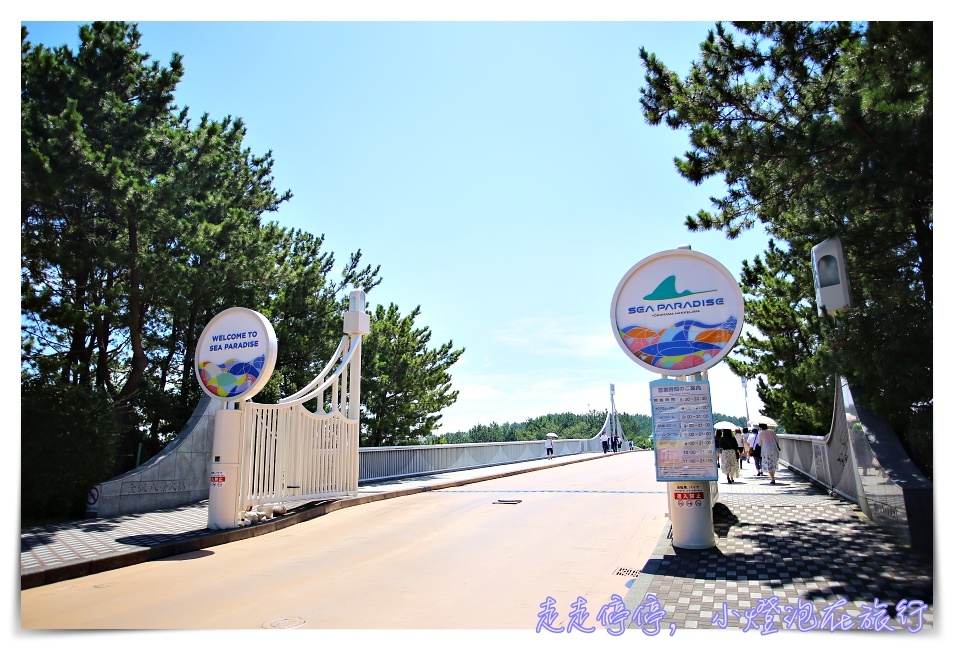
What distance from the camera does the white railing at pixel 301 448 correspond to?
10367 millimetres

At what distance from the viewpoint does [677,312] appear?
744 cm

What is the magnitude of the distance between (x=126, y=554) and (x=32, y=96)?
981 centimetres

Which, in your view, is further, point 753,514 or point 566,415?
point 566,415

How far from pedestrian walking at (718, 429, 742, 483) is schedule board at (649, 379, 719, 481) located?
7.47 meters

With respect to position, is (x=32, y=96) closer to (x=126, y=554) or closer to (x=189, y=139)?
(x=189, y=139)

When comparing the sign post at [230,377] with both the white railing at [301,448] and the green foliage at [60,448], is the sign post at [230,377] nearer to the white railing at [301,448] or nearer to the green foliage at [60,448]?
the white railing at [301,448]

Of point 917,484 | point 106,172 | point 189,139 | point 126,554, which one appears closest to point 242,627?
point 126,554

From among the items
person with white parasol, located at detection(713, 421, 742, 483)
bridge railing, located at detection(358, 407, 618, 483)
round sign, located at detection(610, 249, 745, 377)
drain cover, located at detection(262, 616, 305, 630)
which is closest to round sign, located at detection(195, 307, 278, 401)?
drain cover, located at detection(262, 616, 305, 630)

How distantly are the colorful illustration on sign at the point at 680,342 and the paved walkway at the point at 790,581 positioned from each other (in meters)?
2.19

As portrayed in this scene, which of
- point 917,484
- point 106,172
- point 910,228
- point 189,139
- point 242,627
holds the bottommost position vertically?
point 242,627

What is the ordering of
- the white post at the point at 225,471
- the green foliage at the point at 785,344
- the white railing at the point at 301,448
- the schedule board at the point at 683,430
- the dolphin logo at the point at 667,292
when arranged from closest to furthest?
the schedule board at the point at 683,430, the dolphin logo at the point at 667,292, the white post at the point at 225,471, the white railing at the point at 301,448, the green foliage at the point at 785,344

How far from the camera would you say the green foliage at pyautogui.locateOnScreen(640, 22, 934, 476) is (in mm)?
6172

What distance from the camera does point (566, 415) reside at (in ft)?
478

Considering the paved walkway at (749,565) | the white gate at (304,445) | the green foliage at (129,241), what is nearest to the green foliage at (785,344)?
the paved walkway at (749,565)
